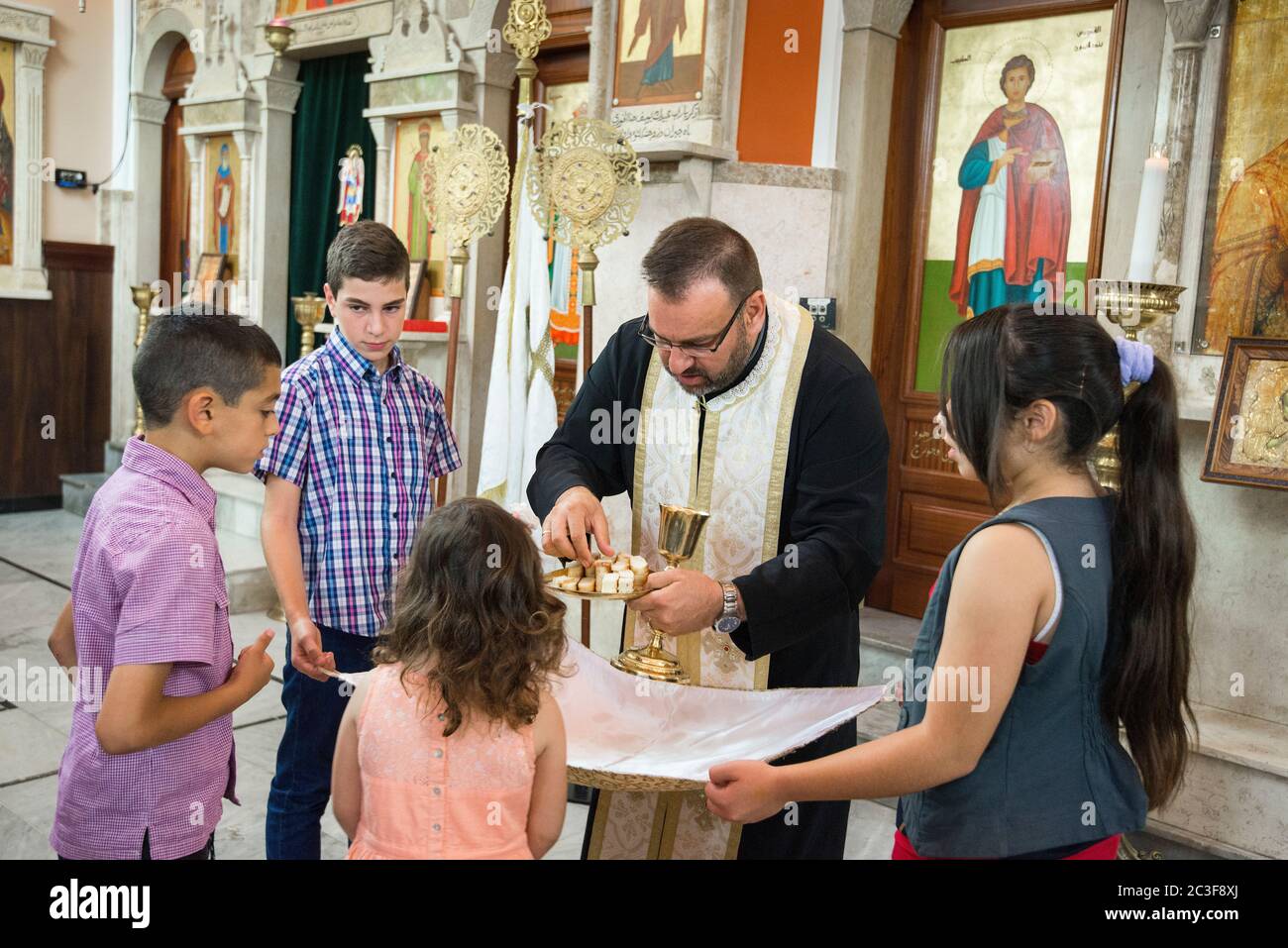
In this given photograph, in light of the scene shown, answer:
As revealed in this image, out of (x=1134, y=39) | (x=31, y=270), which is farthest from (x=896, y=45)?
(x=31, y=270)

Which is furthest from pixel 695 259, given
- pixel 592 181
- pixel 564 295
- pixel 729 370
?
pixel 564 295

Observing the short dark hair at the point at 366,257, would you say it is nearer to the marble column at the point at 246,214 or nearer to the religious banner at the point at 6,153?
the marble column at the point at 246,214

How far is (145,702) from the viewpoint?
179 cm

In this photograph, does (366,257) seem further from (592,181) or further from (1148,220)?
(1148,220)

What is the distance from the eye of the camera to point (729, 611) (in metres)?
2.33

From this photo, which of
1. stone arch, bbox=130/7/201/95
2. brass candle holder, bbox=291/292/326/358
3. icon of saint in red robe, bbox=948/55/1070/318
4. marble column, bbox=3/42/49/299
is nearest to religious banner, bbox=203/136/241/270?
stone arch, bbox=130/7/201/95

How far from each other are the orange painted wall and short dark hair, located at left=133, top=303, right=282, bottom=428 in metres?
3.44

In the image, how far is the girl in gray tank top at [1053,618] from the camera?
1.57 metres

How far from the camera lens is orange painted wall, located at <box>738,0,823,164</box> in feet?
16.4

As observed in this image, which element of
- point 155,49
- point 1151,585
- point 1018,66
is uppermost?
point 155,49

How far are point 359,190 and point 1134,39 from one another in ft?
16.5

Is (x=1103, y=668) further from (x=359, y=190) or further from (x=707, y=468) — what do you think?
(x=359, y=190)

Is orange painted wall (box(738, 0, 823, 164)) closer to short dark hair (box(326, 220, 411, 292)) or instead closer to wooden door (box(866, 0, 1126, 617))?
wooden door (box(866, 0, 1126, 617))

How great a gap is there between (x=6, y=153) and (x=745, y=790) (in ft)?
30.3
